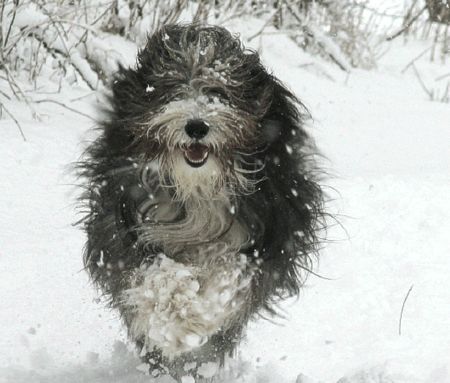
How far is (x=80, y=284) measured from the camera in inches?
157

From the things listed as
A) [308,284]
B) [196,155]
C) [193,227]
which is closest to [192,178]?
[196,155]

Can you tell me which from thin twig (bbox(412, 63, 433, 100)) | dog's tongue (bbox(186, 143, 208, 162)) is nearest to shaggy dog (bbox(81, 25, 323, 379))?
dog's tongue (bbox(186, 143, 208, 162))

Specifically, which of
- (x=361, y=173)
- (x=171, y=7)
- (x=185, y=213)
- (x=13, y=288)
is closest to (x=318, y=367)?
(x=185, y=213)

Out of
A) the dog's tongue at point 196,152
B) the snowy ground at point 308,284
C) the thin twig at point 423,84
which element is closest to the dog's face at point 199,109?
the dog's tongue at point 196,152

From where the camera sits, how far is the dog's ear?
289cm

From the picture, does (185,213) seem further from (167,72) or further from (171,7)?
(171,7)

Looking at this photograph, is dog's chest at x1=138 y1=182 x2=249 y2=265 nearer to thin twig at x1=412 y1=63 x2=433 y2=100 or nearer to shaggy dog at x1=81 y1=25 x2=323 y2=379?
shaggy dog at x1=81 y1=25 x2=323 y2=379

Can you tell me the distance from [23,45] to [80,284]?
2333 millimetres

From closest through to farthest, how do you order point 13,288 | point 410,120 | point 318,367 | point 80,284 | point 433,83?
point 318,367 → point 13,288 → point 80,284 → point 410,120 → point 433,83

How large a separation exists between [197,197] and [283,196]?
305mm

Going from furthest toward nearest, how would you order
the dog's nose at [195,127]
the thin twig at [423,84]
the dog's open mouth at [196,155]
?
the thin twig at [423,84]
the dog's open mouth at [196,155]
the dog's nose at [195,127]

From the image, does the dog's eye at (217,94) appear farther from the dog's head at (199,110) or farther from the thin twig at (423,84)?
the thin twig at (423,84)

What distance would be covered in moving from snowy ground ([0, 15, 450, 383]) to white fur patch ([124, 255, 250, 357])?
16.6 inches

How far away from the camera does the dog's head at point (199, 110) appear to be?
8.64 ft
